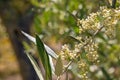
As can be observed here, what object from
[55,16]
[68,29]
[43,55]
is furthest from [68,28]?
[43,55]

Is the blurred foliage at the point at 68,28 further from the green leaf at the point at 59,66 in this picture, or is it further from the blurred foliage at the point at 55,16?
the green leaf at the point at 59,66

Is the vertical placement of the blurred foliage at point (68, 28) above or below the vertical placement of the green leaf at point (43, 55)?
below

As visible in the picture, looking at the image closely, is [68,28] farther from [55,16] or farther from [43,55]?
[43,55]

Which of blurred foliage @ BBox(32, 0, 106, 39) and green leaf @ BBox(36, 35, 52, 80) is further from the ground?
green leaf @ BBox(36, 35, 52, 80)

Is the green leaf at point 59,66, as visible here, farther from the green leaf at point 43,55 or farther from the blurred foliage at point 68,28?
the blurred foliage at point 68,28

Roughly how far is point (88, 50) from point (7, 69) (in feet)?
27.9

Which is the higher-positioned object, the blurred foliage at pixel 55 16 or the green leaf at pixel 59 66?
the green leaf at pixel 59 66

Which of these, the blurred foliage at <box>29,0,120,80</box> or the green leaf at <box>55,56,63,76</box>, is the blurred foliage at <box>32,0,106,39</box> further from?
the green leaf at <box>55,56,63,76</box>

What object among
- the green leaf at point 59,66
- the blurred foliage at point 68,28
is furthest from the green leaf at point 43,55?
the blurred foliage at point 68,28

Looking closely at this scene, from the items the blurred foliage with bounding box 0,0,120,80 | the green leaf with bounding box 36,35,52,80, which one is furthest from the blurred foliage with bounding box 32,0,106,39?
the green leaf with bounding box 36,35,52,80

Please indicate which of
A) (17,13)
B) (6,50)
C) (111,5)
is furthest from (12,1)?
(111,5)

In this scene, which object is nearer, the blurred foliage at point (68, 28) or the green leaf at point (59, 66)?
the green leaf at point (59, 66)

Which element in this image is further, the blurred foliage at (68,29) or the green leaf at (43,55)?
the blurred foliage at (68,29)

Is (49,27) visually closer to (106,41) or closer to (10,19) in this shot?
(106,41)
